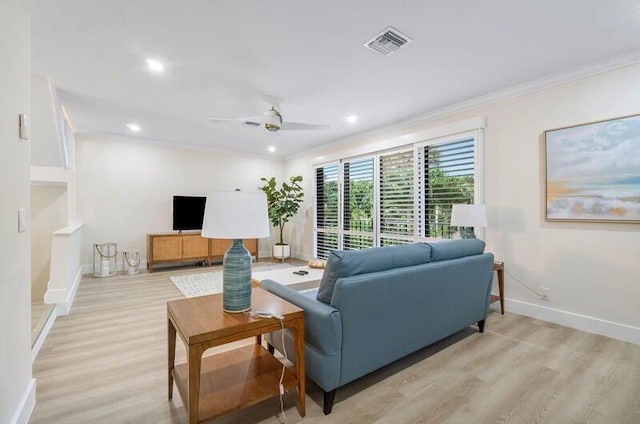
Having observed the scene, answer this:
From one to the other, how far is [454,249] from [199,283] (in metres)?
3.71

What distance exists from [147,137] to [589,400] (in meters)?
6.77

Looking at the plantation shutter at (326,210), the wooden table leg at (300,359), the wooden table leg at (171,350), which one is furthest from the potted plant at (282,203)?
the wooden table leg at (300,359)

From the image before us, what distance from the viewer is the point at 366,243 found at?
5.20m

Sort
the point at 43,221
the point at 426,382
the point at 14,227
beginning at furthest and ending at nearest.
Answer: the point at 43,221 → the point at 426,382 → the point at 14,227

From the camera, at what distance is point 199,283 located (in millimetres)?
4551

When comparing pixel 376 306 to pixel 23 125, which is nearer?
pixel 23 125

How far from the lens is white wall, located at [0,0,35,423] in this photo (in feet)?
4.46

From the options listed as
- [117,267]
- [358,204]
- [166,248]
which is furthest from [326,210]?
[117,267]

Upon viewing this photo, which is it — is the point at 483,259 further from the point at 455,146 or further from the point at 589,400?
the point at 455,146

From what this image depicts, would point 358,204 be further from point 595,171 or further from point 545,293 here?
point 595,171

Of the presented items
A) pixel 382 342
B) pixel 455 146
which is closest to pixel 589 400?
pixel 382 342

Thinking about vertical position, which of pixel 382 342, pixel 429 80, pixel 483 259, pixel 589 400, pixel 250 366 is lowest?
pixel 589 400

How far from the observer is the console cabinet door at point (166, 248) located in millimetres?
5398

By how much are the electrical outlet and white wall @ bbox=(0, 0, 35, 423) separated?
4.18m
